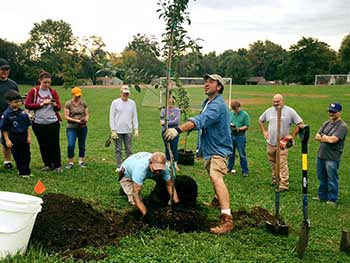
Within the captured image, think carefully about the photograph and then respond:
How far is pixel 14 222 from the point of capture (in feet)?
12.3

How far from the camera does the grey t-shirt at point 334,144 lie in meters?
6.66

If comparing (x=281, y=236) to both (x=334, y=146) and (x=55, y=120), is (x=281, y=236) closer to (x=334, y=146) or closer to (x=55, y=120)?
(x=334, y=146)

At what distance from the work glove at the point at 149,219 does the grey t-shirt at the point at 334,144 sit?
3.47 metres

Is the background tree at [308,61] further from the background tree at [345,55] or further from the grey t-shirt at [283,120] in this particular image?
the grey t-shirt at [283,120]

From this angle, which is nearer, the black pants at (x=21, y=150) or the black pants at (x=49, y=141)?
the black pants at (x=21, y=150)

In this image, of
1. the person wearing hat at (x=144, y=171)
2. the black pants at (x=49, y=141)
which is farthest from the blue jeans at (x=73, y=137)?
the person wearing hat at (x=144, y=171)

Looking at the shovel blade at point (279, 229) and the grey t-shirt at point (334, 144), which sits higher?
the grey t-shirt at point (334, 144)

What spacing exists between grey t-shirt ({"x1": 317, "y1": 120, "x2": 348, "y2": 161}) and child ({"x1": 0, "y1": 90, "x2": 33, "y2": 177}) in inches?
210

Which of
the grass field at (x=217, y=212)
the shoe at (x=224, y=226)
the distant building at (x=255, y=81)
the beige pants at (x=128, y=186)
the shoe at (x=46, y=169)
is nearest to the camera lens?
the grass field at (x=217, y=212)

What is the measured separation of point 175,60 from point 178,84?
0.33 meters

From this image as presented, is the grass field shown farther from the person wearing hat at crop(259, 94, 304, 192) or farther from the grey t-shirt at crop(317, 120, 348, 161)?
the grey t-shirt at crop(317, 120, 348, 161)

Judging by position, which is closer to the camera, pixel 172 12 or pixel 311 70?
pixel 172 12

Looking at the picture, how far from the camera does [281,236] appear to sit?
16.2 ft

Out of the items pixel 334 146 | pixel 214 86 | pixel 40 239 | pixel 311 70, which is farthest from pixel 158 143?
pixel 311 70
